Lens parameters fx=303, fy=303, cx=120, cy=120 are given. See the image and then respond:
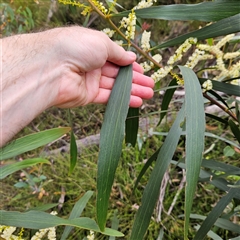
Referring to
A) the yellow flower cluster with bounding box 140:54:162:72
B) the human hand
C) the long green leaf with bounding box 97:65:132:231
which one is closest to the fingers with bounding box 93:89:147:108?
the human hand

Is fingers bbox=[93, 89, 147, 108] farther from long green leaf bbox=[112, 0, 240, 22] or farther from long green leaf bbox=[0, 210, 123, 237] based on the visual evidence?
long green leaf bbox=[0, 210, 123, 237]

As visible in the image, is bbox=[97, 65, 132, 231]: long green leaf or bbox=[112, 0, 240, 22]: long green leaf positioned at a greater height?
bbox=[112, 0, 240, 22]: long green leaf

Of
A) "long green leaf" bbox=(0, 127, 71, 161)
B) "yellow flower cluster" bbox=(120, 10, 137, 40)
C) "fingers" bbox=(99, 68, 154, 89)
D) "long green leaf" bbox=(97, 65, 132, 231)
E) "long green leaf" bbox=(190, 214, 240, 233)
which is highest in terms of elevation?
"yellow flower cluster" bbox=(120, 10, 137, 40)

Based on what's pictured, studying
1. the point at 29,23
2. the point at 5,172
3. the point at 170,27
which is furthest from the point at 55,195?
the point at 170,27

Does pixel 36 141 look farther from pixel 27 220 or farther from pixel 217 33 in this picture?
pixel 217 33

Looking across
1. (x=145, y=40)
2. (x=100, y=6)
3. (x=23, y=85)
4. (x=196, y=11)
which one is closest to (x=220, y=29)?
(x=196, y=11)

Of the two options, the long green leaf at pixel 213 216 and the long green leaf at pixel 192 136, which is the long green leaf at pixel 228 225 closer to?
the long green leaf at pixel 213 216

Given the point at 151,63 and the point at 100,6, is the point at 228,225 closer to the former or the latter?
the point at 151,63
